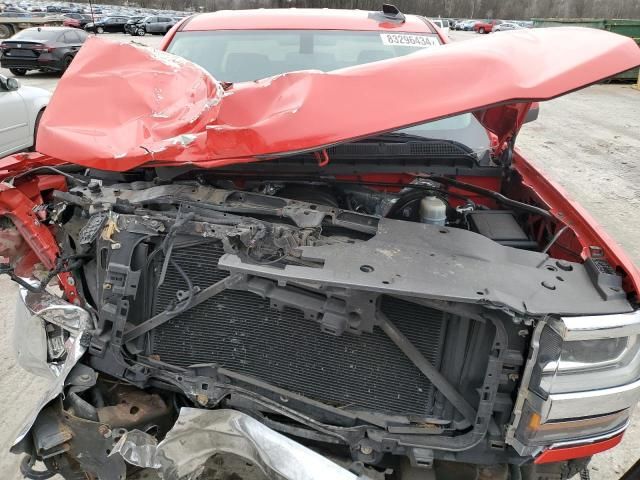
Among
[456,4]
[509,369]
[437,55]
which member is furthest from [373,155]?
[456,4]

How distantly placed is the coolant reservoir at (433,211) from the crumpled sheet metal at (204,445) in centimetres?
109

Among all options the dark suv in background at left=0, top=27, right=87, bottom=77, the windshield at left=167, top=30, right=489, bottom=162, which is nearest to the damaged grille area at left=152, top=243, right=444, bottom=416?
the windshield at left=167, top=30, right=489, bottom=162

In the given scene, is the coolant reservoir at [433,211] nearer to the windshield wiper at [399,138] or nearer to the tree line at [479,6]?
the windshield wiper at [399,138]

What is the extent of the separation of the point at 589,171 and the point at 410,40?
5.26m

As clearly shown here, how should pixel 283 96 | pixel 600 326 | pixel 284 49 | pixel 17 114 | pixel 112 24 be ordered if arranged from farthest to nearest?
pixel 112 24, pixel 17 114, pixel 284 49, pixel 283 96, pixel 600 326

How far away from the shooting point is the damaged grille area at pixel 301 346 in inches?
70.0

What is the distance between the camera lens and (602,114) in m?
11.5

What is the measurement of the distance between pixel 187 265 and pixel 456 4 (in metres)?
55.8

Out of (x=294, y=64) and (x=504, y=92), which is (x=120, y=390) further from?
(x=294, y=64)

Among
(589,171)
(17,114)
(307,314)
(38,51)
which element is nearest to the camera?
(307,314)

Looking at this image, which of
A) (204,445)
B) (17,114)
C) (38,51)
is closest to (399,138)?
(204,445)

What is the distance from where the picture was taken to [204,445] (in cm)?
176

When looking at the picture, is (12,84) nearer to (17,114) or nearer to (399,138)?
(17,114)

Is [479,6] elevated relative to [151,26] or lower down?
elevated
